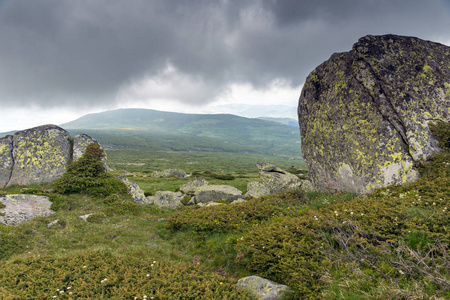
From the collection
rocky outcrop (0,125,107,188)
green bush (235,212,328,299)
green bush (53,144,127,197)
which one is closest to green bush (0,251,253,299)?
green bush (235,212,328,299)

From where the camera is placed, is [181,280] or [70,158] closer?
[181,280]

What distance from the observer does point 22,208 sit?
1558 centimetres

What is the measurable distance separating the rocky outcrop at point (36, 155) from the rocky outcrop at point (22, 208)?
5586mm

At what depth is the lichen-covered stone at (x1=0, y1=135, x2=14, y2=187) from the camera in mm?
21728

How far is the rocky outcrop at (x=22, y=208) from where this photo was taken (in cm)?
1427

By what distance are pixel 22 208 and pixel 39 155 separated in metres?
9.36

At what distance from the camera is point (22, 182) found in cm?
2172

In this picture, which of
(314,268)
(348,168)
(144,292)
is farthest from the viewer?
(348,168)

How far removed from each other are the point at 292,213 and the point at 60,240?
43.1ft

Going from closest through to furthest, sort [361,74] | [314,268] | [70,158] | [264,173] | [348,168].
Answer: [314,268]
[348,168]
[361,74]
[70,158]
[264,173]

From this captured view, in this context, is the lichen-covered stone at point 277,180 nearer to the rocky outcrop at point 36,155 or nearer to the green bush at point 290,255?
the green bush at point 290,255

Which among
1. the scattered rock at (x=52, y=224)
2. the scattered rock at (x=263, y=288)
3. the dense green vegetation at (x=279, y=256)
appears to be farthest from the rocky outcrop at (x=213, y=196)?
the scattered rock at (x=263, y=288)

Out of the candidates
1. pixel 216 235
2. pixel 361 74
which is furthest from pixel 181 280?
pixel 361 74

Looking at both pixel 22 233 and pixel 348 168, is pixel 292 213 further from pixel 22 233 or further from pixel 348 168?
pixel 22 233
